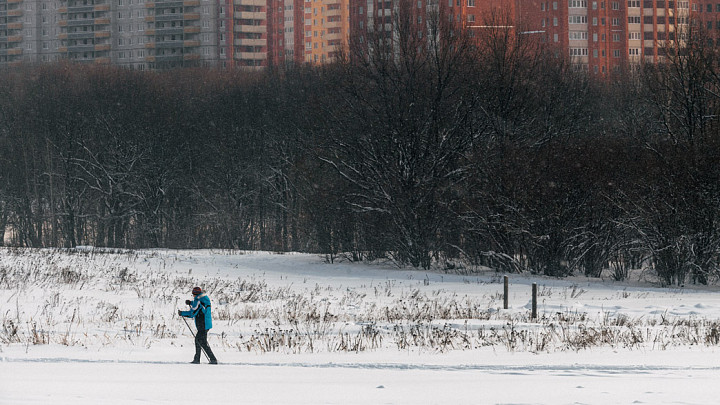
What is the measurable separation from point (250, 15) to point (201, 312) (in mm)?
133547

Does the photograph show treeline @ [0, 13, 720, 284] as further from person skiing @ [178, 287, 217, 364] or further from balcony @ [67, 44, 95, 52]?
balcony @ [67, 44, 95, 52]

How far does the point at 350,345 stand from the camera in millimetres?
16750

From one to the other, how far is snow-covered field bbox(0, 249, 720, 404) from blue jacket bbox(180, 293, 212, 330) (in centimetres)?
67

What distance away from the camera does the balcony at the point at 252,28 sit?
142625mm

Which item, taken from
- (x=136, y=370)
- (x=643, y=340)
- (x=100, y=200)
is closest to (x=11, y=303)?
(x=136, y=370)

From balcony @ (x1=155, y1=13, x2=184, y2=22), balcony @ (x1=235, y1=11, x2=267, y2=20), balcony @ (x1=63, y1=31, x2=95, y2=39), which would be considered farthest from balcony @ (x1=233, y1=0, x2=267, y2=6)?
balcony @ (x1=63, y1=31, x2=95, y2=39)

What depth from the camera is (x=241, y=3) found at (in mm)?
143750

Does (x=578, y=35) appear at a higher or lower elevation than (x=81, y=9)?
lower

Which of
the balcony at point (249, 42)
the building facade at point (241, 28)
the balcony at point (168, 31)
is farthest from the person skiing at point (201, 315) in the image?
the balcony at point (249, 42)

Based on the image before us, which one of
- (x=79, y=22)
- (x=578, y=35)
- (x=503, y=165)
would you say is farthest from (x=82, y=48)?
(x=503, y=165)

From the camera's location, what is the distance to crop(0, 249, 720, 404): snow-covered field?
11977mm

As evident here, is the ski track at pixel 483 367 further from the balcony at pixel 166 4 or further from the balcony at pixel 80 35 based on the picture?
the balcony at pixel 80 35

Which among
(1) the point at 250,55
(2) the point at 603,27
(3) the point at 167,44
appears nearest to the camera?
(2) the point at 603,27

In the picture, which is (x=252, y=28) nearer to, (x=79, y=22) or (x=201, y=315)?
(x=79, y=22)
